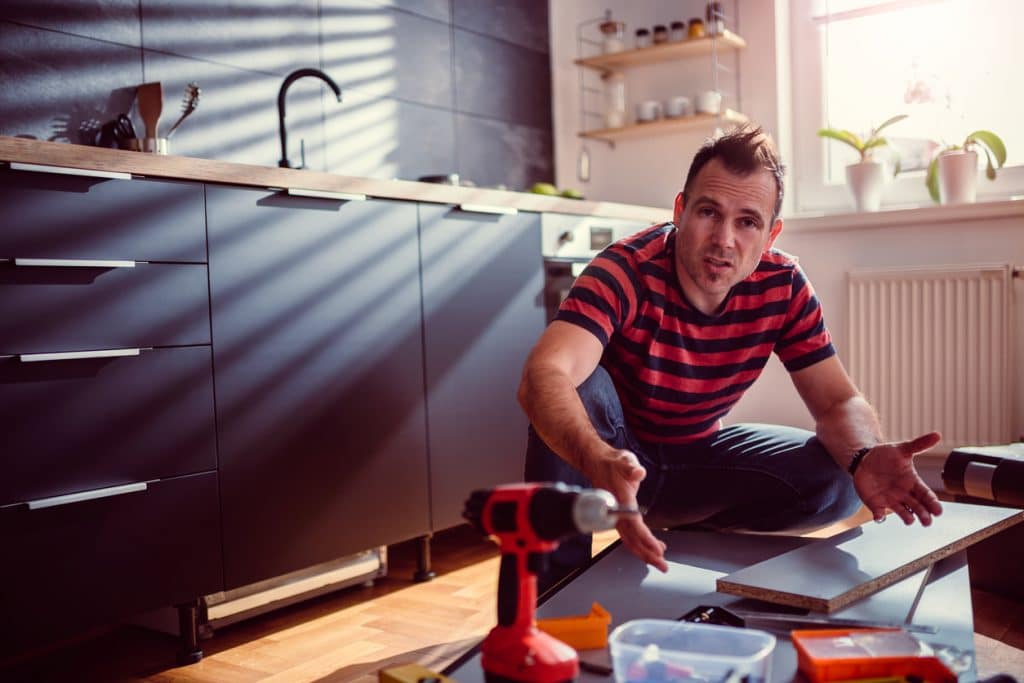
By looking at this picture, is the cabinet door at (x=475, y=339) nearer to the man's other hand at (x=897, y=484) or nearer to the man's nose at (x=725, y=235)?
the man's nose at (x=725, y=235)

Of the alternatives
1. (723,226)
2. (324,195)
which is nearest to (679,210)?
(723,226)

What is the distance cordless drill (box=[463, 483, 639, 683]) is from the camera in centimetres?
71

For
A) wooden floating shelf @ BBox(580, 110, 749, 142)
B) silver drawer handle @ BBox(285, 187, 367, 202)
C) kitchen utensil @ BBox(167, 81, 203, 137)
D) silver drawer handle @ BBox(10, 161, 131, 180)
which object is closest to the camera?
silver drawer handle @ BBox(10, 161, 131, 180)

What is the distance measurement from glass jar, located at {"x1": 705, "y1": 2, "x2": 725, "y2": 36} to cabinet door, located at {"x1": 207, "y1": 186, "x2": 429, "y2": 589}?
168 cm

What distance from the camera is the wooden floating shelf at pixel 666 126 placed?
3.52 metres

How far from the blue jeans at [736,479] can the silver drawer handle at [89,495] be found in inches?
36.3

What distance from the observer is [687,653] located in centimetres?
78

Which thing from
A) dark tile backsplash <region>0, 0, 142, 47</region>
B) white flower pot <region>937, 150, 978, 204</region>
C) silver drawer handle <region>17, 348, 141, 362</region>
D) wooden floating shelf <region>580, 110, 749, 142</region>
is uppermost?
dark tile backsplash <region>0, 0, 142, 47</region>

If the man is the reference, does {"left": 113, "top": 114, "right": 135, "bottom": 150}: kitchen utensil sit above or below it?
above

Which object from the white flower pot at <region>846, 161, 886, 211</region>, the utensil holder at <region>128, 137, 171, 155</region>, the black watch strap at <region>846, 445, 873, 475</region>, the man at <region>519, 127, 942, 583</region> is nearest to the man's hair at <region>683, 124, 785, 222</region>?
the man at <region>519, 127, 942, 583</region>

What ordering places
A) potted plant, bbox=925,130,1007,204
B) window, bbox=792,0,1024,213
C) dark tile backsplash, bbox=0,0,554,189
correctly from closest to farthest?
dark tile backsplash, bbox=0,0,554,189, potted plant, bbox=925,130,1007,204, window, bbox=792,0,1024,213

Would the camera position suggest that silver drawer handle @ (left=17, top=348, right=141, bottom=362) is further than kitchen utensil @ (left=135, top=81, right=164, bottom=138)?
No

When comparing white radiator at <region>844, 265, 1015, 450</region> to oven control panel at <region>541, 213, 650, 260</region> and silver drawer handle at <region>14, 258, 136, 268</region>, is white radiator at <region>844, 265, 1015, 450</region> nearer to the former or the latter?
oven control panel at <region>541, 213, 650, 260</region>

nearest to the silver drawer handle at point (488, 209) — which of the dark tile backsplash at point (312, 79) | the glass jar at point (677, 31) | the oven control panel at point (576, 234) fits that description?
the oven control panel at point (576, 234)
